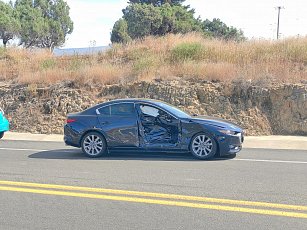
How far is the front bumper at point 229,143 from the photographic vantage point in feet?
30.5

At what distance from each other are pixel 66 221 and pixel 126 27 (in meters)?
46.7

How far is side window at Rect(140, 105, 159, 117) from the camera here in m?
9.93

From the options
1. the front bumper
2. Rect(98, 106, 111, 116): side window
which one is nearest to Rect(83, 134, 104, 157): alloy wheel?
Rect(98, 106, 111, 116): side window

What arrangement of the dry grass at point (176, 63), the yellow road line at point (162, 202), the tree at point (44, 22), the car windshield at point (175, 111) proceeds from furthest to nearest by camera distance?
the tree at point (44, 22), the dry grass at point (176, 63), the car windshield at point (175, 111), the yellow road line at point (162, 202)

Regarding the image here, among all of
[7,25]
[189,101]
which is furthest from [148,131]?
[7,25]

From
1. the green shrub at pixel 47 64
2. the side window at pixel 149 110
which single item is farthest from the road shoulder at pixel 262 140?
the green shrub at pixel 47 64

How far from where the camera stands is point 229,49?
63.3ft

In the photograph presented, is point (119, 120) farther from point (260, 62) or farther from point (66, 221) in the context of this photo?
point (260, 62)

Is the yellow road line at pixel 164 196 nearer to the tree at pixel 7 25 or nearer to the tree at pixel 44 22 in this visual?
the tree at pixel 7 25

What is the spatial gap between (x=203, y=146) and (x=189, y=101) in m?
6.52

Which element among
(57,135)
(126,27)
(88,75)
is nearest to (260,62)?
(88,75)

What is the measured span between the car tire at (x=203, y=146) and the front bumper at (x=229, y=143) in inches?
6.2

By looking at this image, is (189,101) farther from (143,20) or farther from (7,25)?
(7,25)

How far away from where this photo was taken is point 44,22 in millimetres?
48469
